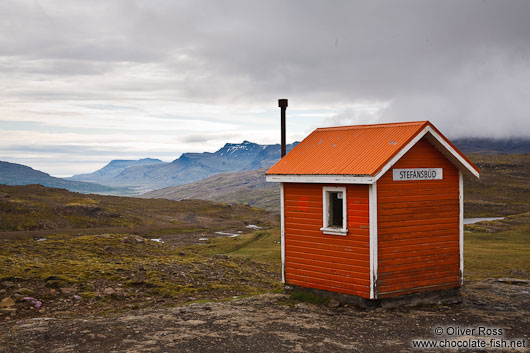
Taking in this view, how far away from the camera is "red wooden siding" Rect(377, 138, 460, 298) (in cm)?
1673

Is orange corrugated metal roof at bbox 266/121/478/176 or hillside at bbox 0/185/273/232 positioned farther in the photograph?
hillside at bbox 0/185/273/232

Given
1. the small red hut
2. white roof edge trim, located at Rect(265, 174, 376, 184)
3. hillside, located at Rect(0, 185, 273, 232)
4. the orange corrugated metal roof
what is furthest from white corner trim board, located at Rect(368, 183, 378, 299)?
hillside, located at Rect(0, 185, 273, 232)

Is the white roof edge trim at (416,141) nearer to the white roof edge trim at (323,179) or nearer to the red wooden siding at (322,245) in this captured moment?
the white roof edge trim at (323,179)

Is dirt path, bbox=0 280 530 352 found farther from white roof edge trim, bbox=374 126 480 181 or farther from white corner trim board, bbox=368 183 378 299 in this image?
white roof edge trim, bbox=374 126 480 181

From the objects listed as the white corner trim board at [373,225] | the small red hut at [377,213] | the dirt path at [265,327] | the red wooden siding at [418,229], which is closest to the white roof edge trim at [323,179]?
the small red hut at [377,213]

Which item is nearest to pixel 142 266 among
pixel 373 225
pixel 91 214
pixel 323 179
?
pixel 323 179

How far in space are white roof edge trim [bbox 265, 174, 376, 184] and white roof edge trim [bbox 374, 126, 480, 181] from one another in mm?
402

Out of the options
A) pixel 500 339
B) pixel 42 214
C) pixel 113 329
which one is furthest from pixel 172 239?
pixel 500 339

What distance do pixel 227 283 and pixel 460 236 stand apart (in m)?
11.2

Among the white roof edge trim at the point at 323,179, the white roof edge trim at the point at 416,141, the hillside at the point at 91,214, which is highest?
the white roof edge trim at the point at 416,141

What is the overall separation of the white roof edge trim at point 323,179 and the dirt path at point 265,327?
14.1ft

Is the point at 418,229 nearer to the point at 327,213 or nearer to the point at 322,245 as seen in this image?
the point at 327,213

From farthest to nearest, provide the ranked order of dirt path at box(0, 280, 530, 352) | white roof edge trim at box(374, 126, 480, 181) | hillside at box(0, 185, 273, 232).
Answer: hillside at box(0, 185, 273, 232), white roof edge trim at box(374, 126, 480, 181), dirt path at box(0, 280, 530, 352)

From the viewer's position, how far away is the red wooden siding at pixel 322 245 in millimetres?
16719
